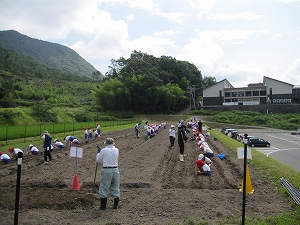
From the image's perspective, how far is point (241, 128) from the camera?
2259 inches

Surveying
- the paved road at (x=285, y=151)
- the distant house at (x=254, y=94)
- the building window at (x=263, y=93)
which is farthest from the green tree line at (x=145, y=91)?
the paved road at (x=285, y=151)

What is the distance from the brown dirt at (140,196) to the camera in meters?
6.45

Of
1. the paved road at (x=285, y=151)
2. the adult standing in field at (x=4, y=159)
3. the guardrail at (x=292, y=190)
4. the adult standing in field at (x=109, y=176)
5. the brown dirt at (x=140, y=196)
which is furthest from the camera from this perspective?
the paved road at (x=285, y=151)

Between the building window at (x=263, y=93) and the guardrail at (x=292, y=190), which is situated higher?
the building window at (x=263, y=93)

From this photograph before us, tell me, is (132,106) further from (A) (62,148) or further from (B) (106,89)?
(A) (62,148)

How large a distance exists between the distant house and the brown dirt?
67.7m

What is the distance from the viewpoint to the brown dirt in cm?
645

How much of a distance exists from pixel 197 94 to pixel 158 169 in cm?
8120

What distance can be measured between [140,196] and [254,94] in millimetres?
76740

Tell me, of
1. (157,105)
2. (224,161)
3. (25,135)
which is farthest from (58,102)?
(224,161)

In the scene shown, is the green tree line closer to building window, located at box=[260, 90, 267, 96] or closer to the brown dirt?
building window, located at box=[260, 90, 267, 96]

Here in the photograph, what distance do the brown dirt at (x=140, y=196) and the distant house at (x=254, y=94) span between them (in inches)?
2665

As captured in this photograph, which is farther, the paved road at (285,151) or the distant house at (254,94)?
the distant house at (254,94)

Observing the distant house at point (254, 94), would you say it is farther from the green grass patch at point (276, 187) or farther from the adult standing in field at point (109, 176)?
the adult standing in field at point (109, 176)
